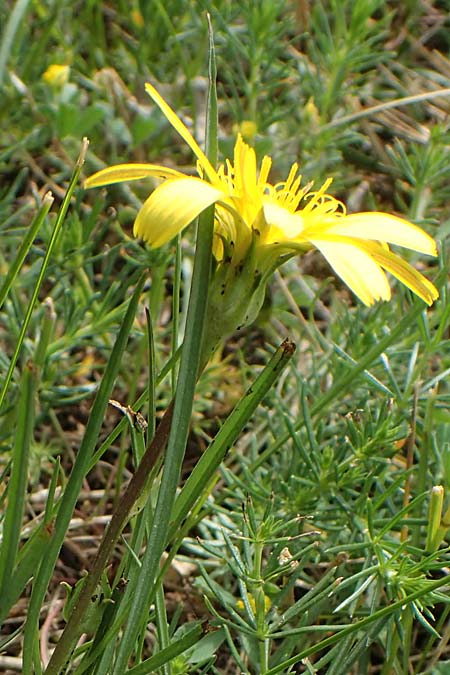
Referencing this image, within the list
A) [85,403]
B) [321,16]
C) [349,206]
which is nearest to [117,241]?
[85,403]

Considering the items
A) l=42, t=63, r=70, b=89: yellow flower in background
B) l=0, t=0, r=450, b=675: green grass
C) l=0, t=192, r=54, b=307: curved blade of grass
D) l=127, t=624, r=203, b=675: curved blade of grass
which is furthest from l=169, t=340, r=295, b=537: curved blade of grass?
l=42, t=63, r=70, b=89: yellow flower in background

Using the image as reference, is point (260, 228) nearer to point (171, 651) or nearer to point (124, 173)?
point (124, 173)

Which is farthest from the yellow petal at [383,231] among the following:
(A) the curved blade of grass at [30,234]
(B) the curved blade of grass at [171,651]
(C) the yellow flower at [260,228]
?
(B) the curved blade of grass at [171,651]

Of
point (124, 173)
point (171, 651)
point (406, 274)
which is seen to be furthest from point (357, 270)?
point (171, 651)

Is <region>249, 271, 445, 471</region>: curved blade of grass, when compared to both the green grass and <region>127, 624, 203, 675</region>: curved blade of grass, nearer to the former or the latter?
the green grass

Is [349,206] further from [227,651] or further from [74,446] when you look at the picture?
[227,651]
